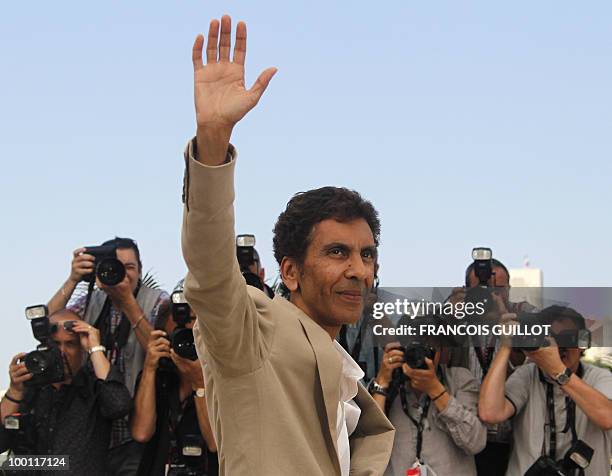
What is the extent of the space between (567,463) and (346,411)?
3.14m

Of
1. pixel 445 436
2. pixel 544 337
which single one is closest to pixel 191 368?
pixel 445 436

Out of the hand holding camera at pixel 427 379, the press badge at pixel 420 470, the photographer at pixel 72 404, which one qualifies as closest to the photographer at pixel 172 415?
the photographer at pixel 72 404

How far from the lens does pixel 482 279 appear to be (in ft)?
19.8

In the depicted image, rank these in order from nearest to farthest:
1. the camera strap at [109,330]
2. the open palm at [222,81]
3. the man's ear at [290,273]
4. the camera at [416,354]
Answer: the open palm at [222,81] → the man's ear at [290,273] → the camera at [416,354] → the camera strap at [109,330]

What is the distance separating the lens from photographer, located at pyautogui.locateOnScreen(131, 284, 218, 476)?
565cm

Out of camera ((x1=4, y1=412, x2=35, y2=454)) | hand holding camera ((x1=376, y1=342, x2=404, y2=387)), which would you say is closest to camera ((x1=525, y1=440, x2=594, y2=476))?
hand holding camera ((x1=376, y1=342, x2=404, y2=387))

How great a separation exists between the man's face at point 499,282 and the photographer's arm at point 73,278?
2.24m

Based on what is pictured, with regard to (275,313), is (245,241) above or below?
above

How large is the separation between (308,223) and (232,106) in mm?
702

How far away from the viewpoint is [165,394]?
5832 millimetres

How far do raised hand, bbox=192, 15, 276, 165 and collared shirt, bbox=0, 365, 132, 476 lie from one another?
3.87 m

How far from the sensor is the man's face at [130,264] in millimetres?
6270

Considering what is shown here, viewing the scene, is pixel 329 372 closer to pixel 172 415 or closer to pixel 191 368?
pixel 191 368

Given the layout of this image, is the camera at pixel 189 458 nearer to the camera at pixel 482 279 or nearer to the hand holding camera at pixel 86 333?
the hand holding camera at pixel 86 333
